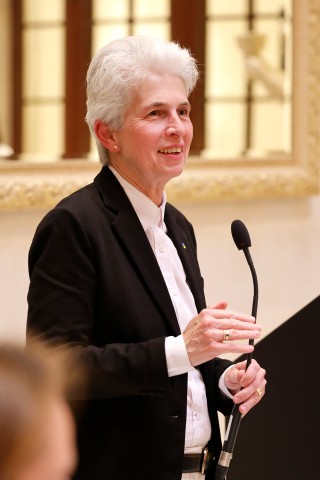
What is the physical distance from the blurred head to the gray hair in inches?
54.5

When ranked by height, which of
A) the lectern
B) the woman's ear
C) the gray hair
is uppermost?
the gray hair

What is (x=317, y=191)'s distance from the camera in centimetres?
478

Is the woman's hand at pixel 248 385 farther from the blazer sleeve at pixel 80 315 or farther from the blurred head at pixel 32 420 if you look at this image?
the blurred head at pixel 32 420

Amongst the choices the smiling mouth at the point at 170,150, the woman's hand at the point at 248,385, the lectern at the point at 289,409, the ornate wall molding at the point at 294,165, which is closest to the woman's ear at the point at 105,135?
the smiling mouth at the point at 170,150

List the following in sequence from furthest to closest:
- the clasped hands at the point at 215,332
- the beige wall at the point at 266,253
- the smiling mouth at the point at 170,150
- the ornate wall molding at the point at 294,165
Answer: the beige wall at the point at 266,253 < the ornate wall molding at the point at 294,165 < the smiling mouth at the point at 170,150 < the clasped hands at the point at 215,332

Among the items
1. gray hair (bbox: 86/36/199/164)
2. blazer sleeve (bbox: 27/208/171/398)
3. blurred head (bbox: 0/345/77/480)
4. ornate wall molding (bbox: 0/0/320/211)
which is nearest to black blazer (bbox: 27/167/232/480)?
blazer sleeve (bbox: 27/208/171/398)

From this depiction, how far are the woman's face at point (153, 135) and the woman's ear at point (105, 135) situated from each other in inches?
0.8

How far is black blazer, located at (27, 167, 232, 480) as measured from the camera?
220cm

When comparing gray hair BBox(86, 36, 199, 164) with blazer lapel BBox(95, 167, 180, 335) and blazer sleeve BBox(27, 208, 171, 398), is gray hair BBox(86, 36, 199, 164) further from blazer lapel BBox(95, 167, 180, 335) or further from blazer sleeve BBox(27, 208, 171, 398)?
blazer sleeve BBox(27, 208, 171, 398)

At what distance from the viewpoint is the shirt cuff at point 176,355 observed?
220cm

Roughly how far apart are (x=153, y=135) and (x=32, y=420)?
1466mm

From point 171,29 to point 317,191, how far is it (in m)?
1.04

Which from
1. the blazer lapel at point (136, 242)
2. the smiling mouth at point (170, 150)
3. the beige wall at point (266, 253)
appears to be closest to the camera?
the blazer lapel at point (136, 242)

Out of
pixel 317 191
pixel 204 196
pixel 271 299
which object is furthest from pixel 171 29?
pixel 271 299
